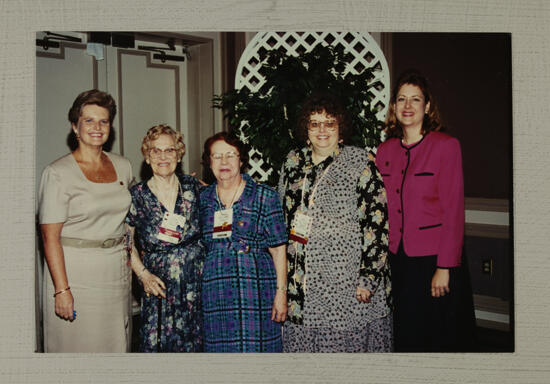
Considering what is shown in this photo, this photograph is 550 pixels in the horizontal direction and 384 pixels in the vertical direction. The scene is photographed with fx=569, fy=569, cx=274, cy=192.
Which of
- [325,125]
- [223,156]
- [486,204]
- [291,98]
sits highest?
[291,98]

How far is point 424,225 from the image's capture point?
224 cm

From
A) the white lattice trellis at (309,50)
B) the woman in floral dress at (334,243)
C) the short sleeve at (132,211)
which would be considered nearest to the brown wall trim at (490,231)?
the woman in floral dress at (334,243)

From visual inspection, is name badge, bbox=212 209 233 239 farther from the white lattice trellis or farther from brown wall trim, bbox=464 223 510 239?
brown wall trim, bbox=464 223 510 239

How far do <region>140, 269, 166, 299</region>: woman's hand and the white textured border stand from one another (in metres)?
0.26

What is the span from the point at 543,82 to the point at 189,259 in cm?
154

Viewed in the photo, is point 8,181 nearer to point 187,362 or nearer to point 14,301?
point 14,301

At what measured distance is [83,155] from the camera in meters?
2.21

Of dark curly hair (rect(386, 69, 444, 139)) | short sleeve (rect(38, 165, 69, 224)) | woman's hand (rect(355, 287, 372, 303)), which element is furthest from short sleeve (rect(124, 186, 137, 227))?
dark curly hair (rect(386, 69, 444, 139))

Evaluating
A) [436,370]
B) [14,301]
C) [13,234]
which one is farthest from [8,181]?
[436,370]

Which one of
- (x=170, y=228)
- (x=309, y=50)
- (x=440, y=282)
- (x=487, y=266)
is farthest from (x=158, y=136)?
(x=487, y=266)

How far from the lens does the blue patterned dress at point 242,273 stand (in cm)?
230

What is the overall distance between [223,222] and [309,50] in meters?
0.80

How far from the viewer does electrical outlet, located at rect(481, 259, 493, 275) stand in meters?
2.16

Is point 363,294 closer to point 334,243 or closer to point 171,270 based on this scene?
point 334,243
